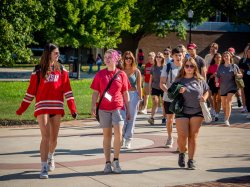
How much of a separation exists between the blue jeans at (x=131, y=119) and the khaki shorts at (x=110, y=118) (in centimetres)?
248

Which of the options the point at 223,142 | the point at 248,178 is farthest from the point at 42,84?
the point at 223,142

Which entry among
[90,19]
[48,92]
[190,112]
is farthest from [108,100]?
[90,19]

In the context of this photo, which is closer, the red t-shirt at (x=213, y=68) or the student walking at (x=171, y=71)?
the student walking at (x=171, y=71)

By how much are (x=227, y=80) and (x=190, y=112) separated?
6098 millimetres

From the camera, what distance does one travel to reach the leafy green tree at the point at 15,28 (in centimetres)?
1570

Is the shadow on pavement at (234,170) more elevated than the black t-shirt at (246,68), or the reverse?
the black t-shirt at (246,68)

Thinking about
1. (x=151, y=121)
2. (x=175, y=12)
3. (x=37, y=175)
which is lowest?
(x=37, y=175)

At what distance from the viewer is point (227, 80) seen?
14984 mm

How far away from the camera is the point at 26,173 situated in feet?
28.3

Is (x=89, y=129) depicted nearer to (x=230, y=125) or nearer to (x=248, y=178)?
(x=230, y=125)

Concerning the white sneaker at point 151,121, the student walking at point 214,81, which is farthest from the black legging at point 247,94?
the white sneaker at point 151,121

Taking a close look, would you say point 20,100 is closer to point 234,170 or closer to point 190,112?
point 190,112

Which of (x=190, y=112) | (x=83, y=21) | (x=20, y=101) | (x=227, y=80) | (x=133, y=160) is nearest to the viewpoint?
(x=190, y=112)

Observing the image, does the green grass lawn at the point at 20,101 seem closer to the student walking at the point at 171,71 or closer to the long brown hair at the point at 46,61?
the student walking at the point at 171,71
